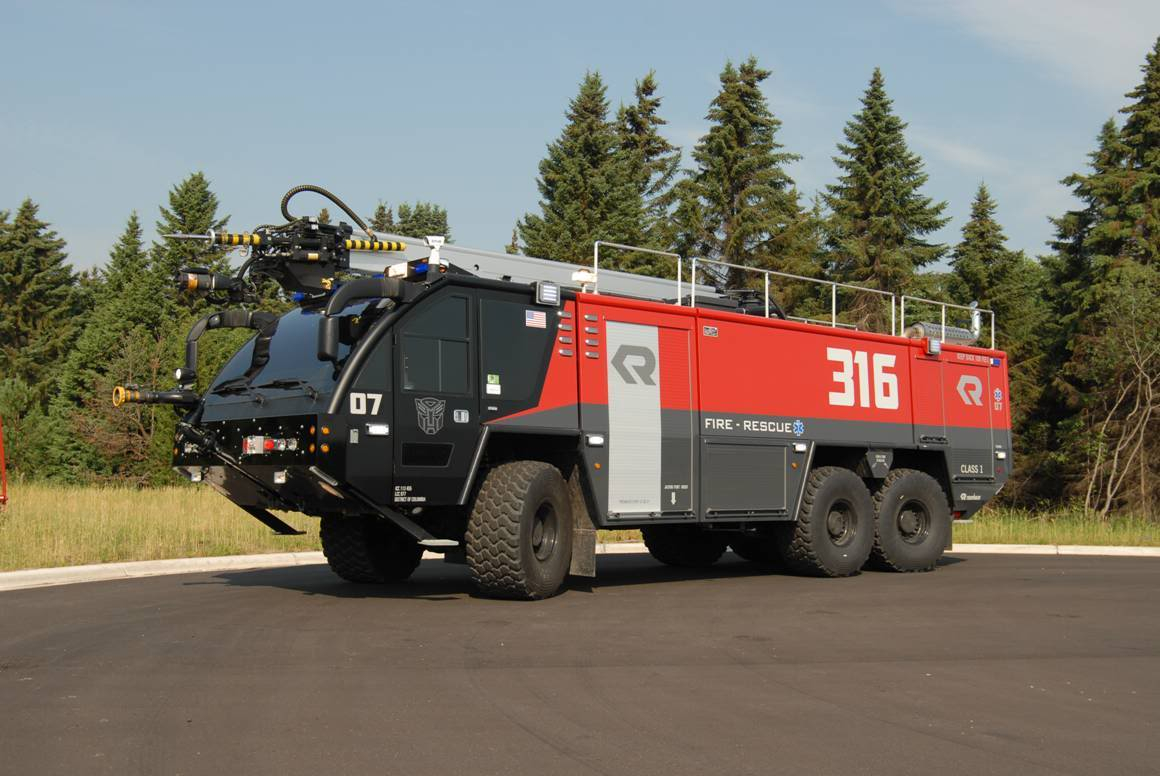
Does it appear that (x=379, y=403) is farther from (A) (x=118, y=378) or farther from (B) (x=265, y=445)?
(A) (x=118, y=378)

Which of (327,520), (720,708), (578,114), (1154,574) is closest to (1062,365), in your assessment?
(578,114)

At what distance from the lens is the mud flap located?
11805mm

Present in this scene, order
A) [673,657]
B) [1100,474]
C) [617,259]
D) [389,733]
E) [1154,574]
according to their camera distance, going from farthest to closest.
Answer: [617,259], [1100,474], [1154,574], [673,657], [389,733]

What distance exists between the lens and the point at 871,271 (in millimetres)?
46969

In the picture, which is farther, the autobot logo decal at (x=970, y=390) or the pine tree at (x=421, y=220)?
the pine tree at (x=421, y=220)

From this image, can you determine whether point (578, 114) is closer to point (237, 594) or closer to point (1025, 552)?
point (1025, 552)

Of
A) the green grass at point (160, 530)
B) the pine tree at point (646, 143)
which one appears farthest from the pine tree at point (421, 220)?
the green grass at point (160, 530)

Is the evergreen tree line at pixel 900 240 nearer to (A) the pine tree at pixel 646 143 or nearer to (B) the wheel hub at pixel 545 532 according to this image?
(A) the pine tree at pixel 646 143

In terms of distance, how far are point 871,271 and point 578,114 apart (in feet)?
50.1

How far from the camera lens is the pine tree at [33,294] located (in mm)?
70625

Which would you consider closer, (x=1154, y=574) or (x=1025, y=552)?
(x=1154, y=574)

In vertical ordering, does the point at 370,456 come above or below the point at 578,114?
below

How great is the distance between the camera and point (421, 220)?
80750mm

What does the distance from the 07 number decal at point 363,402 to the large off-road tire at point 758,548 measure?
245 inches
